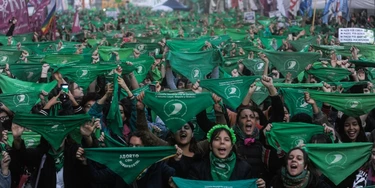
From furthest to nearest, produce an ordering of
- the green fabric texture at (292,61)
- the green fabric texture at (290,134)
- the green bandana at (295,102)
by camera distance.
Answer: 1. the green fabric texture at (292,61)
2. the green bandana at (295,102)
3. the green fabric texture at (290,134)

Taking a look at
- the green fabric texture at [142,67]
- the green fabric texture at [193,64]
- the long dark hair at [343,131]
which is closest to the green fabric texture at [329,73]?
the green fabric texture at [193,64]

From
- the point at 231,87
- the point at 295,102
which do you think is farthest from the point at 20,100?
the point at 295,102

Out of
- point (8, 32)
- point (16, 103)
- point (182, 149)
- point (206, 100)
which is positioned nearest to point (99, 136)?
point (182, 149)

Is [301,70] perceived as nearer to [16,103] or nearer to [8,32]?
[16,103]

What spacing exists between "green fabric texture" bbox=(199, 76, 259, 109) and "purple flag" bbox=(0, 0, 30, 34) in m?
11.3

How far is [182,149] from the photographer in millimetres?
6812

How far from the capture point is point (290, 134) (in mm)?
7164

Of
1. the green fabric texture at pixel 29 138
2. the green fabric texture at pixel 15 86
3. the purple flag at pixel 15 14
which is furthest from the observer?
the purple flag at pixel 15 14

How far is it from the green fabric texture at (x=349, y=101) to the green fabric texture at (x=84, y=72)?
3316mm

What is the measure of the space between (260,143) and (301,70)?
15.1ft

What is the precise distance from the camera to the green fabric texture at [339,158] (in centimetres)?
635

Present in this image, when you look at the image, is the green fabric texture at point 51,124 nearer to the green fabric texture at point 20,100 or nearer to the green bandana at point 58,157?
the green bandana at point 58,157

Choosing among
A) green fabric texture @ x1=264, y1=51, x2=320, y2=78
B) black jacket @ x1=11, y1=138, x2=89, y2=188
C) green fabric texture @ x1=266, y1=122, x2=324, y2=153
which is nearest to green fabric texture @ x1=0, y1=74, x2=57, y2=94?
black jacket @ x1=11, y1=138, x2=89, y2=188

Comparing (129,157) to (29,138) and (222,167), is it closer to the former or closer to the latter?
(222,167)
